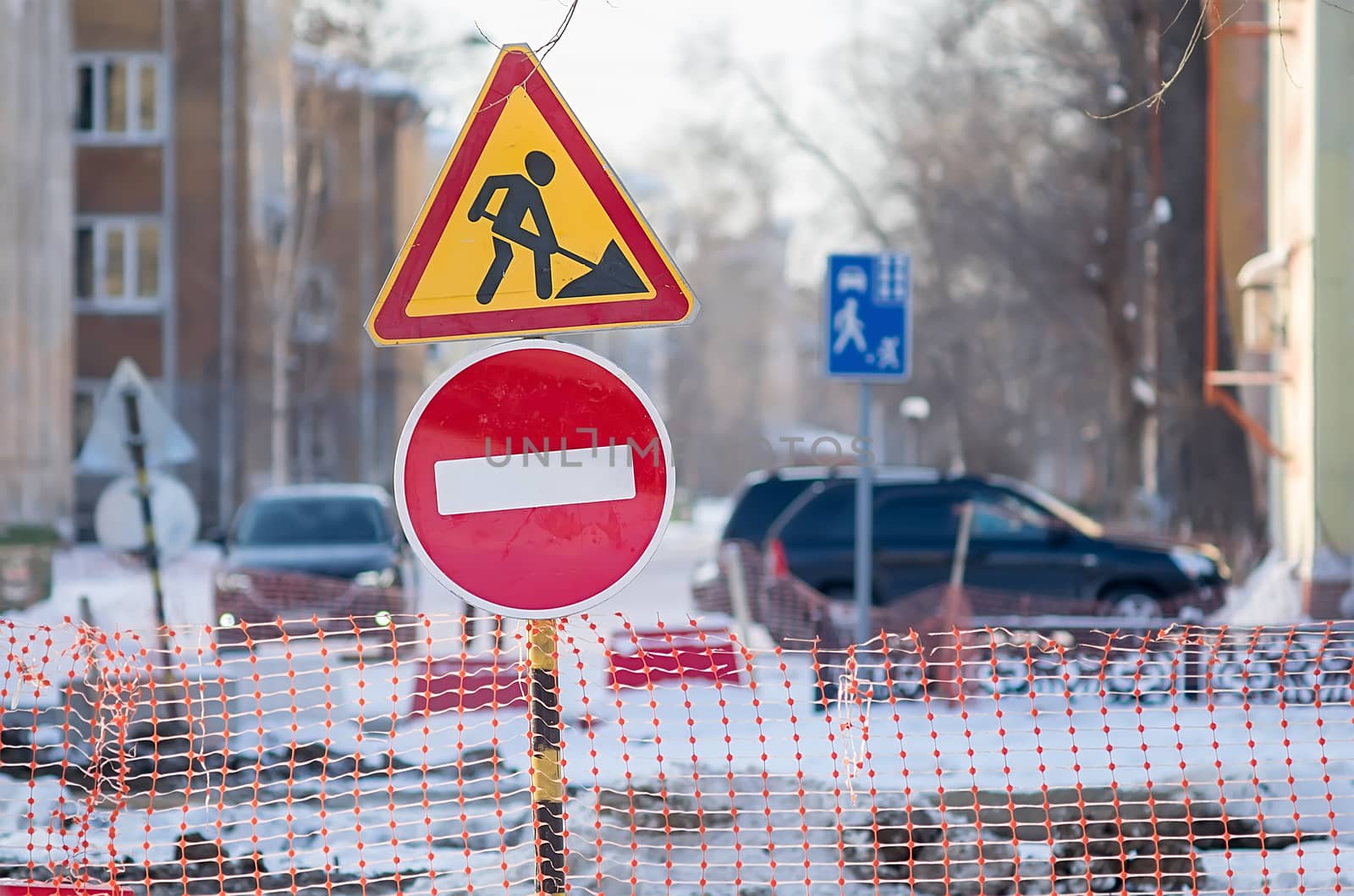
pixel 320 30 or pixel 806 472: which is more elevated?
pixel 320 30

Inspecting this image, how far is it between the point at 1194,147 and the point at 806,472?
8.09 metres

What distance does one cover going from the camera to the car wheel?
15.2m

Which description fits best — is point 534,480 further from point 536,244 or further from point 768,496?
point 768,496

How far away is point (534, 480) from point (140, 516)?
847 centimetres

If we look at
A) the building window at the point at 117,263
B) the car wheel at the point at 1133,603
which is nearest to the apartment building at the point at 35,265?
the building window at the point at 117,263

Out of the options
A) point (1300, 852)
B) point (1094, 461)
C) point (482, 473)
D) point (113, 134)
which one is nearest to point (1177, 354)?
point (1300, 852)

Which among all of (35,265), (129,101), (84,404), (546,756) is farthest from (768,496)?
(129,101)

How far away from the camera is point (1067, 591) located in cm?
1557

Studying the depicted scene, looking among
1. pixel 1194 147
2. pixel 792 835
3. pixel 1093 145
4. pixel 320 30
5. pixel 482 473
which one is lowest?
pixel 792 835

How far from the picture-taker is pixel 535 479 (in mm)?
4316

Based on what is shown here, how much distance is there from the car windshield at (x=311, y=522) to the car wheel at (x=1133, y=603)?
6.47 metres

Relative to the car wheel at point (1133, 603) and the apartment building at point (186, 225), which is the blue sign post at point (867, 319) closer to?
the car wheel at point (1133, 603)

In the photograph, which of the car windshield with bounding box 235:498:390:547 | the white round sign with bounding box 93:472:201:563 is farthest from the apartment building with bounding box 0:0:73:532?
the white round sign with bounding box 93:472:201:563

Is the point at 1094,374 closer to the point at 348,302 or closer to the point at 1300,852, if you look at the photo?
the point at 348,302
